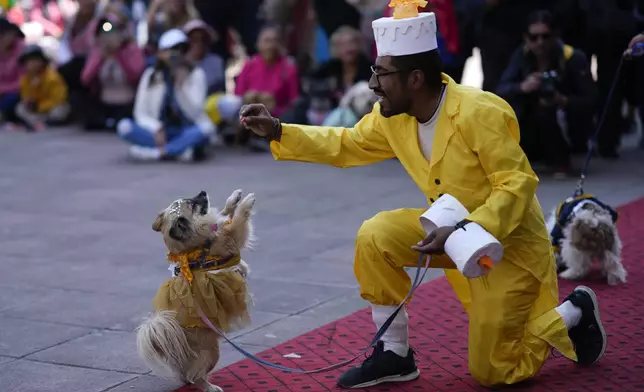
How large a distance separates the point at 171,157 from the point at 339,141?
6.00 meters

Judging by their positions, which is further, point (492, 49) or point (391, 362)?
point (492, 49)

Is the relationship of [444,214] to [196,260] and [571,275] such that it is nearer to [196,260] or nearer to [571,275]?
[196,260]

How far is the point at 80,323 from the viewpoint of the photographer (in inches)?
201

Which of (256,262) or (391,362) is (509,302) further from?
(256,262)

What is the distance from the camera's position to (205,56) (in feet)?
36.2

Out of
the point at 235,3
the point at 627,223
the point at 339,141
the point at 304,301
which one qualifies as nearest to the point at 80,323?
the point at 304,301

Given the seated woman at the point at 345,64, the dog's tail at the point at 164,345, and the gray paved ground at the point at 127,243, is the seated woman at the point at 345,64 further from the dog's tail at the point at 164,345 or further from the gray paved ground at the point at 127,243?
the dog's tail at the point at 164,345

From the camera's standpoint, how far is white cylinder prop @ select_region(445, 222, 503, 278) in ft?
11.6

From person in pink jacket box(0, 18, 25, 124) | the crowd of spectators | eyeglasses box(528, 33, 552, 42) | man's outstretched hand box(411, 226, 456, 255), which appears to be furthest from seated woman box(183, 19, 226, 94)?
man's outstretched hand box(411, 226, 456, 255)

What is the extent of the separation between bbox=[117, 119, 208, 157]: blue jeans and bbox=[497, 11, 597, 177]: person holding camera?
300 cm

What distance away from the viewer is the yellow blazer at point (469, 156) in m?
3.76

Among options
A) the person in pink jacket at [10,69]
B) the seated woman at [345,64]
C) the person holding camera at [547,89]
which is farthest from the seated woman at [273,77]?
the person in pink jacket at [10,69]

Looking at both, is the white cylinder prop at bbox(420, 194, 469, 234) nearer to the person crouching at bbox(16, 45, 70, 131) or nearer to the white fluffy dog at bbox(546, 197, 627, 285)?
the white fluffy dog at bbox(546, 197, 627, 285)

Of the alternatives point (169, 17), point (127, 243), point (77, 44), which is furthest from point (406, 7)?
point (77, 44)
